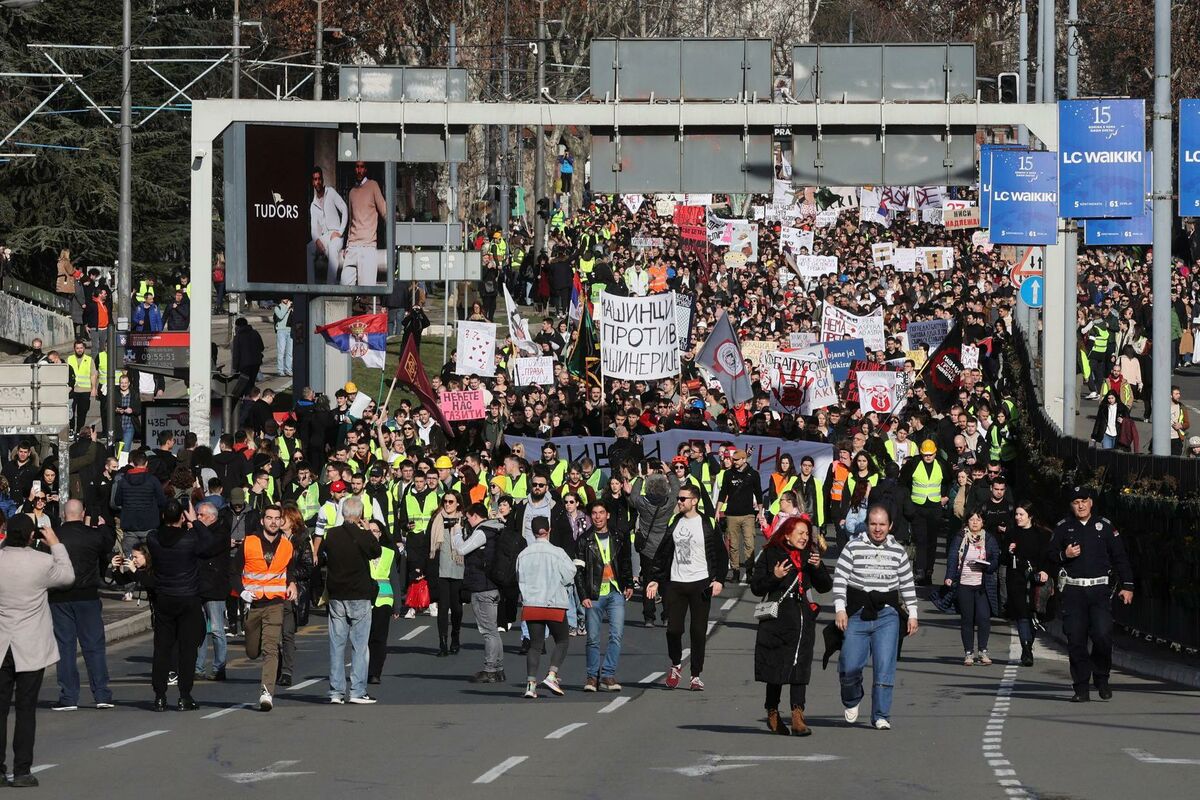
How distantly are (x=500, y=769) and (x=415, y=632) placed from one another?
9528 mm

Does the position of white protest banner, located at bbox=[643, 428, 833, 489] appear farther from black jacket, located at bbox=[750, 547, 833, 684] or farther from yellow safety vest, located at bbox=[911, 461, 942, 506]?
black jacket, located at bbox=[750, 547, 833, 684]

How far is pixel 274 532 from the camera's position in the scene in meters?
18.3

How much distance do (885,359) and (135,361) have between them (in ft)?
37.5

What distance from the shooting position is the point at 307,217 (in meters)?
38.5

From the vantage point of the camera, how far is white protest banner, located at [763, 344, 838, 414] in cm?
3450

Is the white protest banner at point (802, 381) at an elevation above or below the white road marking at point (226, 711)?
above

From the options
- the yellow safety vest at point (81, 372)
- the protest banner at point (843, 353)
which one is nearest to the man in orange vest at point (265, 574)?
the protest banner at point (843, 353)

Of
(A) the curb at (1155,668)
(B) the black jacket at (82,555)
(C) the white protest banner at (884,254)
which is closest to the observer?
(B) the black jacket at (82,555)

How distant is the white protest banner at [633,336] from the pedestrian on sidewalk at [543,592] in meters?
15.4

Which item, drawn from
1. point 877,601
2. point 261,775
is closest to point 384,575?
point 877,601

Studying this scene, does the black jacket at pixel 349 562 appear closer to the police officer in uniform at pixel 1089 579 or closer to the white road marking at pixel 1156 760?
the police officer in uniform at pixel 1089 579

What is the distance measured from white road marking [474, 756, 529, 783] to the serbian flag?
2312 centimetres

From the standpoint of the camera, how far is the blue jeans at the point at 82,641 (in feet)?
58.6

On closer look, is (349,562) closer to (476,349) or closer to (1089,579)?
(1089,579)
